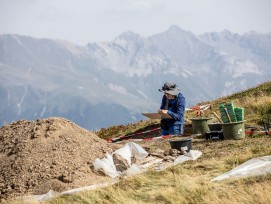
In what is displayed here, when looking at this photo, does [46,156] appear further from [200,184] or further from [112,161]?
[200,184]

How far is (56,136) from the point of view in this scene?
453 inches

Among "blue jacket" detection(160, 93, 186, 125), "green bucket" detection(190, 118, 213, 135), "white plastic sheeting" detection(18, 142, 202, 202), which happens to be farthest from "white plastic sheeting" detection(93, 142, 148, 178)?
"green bucket" detection(190, 118, 213, 135)

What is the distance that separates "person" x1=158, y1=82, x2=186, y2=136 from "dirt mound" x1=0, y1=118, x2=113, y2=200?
3179mm

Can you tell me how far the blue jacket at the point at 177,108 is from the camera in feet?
47.1

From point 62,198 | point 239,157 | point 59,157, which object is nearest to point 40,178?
point 59,157

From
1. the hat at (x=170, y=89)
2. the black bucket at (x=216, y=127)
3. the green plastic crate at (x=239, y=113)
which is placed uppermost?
the hat at (x=170, y=89)

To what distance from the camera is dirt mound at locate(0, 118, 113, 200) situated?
970 cm

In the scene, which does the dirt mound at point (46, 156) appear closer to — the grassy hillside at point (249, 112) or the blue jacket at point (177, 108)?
the blue jacket at point (177, 108)

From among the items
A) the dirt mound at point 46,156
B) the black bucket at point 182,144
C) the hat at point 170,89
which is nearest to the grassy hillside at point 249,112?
the hat at point 170,89

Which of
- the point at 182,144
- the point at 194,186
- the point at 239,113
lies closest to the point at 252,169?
the point at 194,186

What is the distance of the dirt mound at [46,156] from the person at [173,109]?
10.4 ft

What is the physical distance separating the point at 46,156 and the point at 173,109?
5.41m

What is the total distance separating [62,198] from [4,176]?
2.41 metres

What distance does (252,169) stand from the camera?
7.77 m
